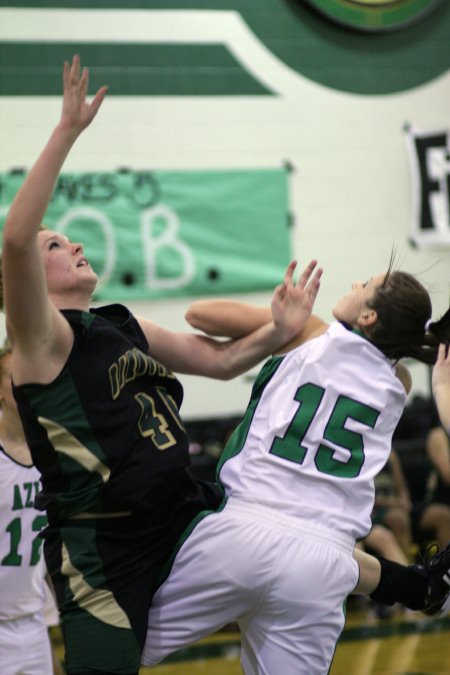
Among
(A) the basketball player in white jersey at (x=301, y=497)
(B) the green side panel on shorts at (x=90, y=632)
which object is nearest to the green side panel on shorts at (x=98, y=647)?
(B) the green side panel on shorts at (x=90, y=632)

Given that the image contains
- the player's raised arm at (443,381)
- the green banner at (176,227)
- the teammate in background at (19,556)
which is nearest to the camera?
the player's raised arm at (443,381)

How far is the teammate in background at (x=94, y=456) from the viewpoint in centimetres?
283

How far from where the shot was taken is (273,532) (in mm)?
2902

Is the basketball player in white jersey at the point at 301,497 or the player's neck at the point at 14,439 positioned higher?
the basketball player in white jersey at the point at 301,497

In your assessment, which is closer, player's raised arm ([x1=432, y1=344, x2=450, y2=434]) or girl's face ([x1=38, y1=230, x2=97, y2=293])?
girl's face ([x1=38, y1=230, x2=97, y2=293])

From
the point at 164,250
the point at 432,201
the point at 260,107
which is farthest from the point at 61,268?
the point at 432,201

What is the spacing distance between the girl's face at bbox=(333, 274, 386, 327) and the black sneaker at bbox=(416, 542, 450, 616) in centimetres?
91

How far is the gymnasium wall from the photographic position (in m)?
7.71

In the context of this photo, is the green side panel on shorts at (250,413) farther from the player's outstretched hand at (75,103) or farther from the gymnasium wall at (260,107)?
the gymnasium wall at (260,107)

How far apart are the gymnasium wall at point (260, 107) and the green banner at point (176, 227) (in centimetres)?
8

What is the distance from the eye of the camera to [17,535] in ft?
13.9

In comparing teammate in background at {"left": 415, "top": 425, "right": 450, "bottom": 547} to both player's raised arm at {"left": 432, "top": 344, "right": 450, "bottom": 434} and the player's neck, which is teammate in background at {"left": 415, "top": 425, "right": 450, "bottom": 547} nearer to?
the player's neck

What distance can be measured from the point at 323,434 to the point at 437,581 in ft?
2.66

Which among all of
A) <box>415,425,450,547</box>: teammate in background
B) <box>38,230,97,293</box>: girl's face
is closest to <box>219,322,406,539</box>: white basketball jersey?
<box>38,230,97,293</box>: girl's face
